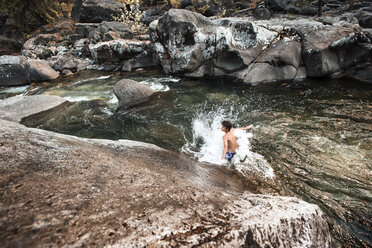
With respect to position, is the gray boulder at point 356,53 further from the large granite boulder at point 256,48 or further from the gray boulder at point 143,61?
the gray boulder at point 143,61

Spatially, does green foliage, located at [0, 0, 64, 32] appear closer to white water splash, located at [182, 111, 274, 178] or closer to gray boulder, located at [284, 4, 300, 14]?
gray boulder, located at [284, 4, 300, 14]

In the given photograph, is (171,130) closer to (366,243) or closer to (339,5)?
(366,243)

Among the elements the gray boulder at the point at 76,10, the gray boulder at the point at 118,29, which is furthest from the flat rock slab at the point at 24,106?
the gray boulder at the point at 76,10

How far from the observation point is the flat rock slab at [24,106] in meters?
6.67

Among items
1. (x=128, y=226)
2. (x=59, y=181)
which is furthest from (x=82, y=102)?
(x=128, y=226)

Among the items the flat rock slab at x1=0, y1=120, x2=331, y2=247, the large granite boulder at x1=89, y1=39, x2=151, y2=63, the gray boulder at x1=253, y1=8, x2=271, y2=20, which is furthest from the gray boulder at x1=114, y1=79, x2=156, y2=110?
the gray boulder at x1=253, y1=8, x2=271, y2=20

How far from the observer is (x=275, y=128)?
17.8 feet

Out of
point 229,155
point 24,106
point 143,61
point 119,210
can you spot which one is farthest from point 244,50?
point 24,106

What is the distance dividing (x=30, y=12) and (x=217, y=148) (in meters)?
30.7

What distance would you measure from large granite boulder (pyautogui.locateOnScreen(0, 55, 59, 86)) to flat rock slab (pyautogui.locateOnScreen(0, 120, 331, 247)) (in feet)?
43.1

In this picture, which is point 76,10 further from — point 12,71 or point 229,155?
point 229,155

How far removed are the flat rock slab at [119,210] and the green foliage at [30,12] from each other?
29.6 m

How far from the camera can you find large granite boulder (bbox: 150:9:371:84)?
29.3 ft

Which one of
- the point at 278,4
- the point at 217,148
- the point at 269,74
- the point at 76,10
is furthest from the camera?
the point at 76,10
